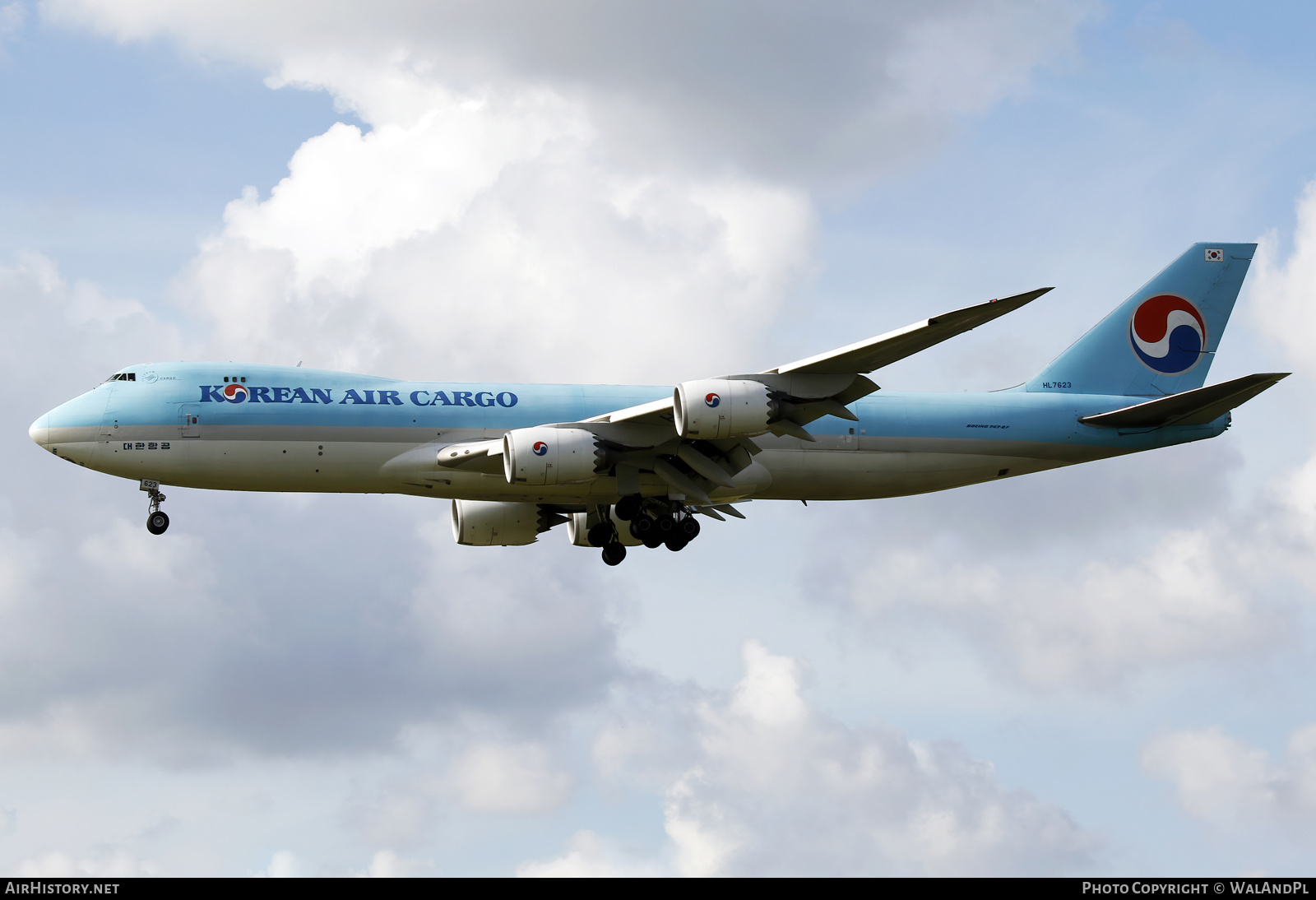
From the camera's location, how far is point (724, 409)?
38375 mm

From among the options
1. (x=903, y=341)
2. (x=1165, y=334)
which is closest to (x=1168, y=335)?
(x=1165, y=334)

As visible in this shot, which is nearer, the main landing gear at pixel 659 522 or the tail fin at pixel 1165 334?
the main landing gear at pixel 659 522

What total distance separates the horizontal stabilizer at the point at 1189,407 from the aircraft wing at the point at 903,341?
11.3 m

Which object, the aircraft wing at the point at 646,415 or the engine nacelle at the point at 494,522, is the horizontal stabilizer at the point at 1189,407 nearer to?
the aircraft wing at the point at 646,415

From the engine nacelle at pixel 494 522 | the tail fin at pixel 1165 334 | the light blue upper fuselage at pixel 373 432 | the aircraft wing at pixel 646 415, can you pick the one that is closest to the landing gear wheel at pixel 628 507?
the light blue upper fuselage at pixel 373 432

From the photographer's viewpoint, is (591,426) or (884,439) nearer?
(591,426)

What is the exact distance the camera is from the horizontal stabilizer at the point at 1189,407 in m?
43.4

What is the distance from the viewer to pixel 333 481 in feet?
139

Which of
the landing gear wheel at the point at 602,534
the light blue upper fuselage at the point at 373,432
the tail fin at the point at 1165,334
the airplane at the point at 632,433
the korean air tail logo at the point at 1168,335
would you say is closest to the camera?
the airplane at the point at 632,433

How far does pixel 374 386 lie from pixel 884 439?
15390mm

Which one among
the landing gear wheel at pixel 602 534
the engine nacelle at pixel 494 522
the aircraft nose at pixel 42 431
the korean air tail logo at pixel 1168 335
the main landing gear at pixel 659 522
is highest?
the korean air tail logo at pixel 1168 335
